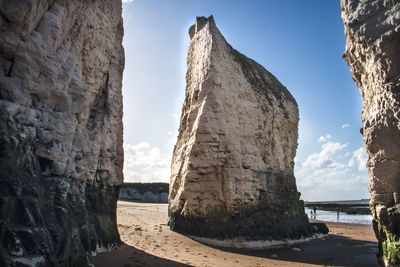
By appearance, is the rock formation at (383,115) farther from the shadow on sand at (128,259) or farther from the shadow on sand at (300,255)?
the shadow on sand at (128,259)

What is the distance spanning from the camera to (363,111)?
6832 mm

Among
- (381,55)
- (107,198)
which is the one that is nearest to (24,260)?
(107,198)

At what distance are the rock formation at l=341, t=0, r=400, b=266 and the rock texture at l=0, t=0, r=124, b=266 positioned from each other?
6.09 meters

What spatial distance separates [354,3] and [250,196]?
24.6 ft

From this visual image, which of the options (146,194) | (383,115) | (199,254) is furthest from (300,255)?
(146,194)

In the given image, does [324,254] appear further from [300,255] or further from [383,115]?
[383,115]

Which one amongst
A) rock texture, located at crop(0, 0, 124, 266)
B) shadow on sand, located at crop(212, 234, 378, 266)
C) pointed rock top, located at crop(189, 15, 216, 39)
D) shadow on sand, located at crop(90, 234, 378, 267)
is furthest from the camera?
pointed rock top, located at crop(189, 15, 216, 39)

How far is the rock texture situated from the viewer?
3.60m

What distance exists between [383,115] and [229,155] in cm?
600

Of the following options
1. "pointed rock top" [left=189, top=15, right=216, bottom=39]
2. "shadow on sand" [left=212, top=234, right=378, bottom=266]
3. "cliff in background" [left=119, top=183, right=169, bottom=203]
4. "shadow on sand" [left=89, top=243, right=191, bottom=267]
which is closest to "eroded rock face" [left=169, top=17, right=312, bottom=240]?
"pointed rock top" [left=189, top=15, right=216, bottom=39]

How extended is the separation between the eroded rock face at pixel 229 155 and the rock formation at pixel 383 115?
212 inches

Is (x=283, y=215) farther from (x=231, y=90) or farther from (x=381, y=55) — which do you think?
(x=381, y=55)

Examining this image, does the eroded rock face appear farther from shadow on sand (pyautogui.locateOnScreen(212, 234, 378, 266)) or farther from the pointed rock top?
shadow on sand (pyautogui.locateOnScreen(212, 234, 378, 266))

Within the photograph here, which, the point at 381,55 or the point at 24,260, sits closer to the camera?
the point at 24,260
